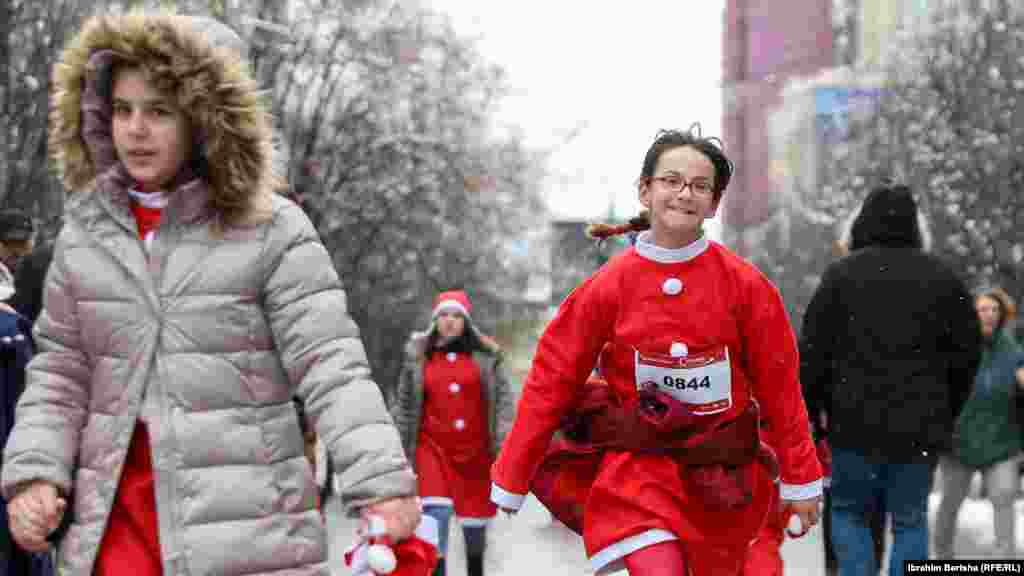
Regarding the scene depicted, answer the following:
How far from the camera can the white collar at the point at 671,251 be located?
235 inches

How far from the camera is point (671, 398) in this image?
587cm

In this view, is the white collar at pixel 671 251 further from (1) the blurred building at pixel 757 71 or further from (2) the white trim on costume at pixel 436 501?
(1) the blurred building at pixel 757 71

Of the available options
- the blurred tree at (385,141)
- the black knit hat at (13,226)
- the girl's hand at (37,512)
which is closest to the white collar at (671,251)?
the girl's hand at (37,512)

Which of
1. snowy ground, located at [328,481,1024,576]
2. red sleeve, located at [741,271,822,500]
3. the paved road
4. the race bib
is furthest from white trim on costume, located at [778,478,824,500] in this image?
snowy ground, located at [328,481,1024,576]

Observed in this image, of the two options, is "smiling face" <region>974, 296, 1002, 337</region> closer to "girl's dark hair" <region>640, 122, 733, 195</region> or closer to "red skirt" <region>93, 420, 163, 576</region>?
"girl's dark hair" <region>640, 122, 733, 195</region>

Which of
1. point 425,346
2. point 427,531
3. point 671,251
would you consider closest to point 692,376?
point 671,251

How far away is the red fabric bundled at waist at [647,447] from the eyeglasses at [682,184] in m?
0.61

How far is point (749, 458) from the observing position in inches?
238

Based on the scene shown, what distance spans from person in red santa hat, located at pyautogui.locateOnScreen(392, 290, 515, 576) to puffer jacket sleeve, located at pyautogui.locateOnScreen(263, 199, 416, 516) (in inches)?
267

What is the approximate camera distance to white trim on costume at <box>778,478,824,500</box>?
20.0 feet

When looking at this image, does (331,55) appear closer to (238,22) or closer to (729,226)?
(238,22)

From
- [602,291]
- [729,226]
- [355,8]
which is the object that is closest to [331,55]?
[355,8]

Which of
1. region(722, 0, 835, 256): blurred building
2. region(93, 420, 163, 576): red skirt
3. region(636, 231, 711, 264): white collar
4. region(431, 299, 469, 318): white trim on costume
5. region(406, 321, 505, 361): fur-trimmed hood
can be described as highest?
region(636, 231, 711, 264): white collar

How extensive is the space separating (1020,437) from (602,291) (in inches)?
271
